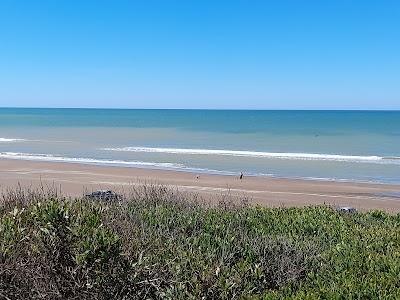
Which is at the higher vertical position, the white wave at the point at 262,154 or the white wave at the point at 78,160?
the white wave at the point at 262,154

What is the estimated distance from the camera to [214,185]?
2041 cm

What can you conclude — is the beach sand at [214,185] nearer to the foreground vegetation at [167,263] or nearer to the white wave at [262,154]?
the foreground vegetation at [167,263]

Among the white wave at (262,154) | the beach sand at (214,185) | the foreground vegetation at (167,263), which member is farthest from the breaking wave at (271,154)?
the foreground vegetation at (167,263)

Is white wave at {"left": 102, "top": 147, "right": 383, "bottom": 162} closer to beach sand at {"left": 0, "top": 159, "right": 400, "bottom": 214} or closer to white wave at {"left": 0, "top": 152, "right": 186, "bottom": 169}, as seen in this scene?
white wave at {"left": 0, "top": 152, "right": 186, "bottom": 169}

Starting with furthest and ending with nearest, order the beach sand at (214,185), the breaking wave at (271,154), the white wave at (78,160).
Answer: the breaking wave at (271,154), the white wave at (78,160), the beach sand at (214,185)

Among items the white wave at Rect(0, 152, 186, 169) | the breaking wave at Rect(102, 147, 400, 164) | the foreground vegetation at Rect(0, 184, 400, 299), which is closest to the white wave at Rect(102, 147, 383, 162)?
the breaking wave at Rect(102, 147, 400, 164)

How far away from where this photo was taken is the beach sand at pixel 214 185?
17172 millimetres

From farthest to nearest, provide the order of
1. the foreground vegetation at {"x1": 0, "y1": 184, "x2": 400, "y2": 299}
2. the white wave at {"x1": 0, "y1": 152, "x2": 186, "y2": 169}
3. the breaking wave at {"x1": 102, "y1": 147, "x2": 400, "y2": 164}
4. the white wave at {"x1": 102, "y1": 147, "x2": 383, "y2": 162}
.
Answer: the white wave at {"x1": 102, "y1": 147, "x2": 383, "y2": 162} < the breaking wave at {"x1": 102, "y1": 147, "x2": 400, "y2": 164} < the white wave at {"x1": 0, "y1": 152, "x2": 186, "y2": 169} < the foreground vegetation at {"x1": 0, "y1": 184, "x2": 400, "y2": 299}

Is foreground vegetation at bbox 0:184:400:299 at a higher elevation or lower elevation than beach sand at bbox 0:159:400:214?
higher

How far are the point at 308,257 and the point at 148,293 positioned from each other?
197cm

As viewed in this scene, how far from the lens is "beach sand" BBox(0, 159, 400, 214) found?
17.2m

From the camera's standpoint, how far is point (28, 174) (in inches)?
910

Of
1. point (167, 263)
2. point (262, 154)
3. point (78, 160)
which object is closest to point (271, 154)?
point (262, 154)

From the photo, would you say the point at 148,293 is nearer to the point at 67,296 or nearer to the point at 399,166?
the point at 67,296
